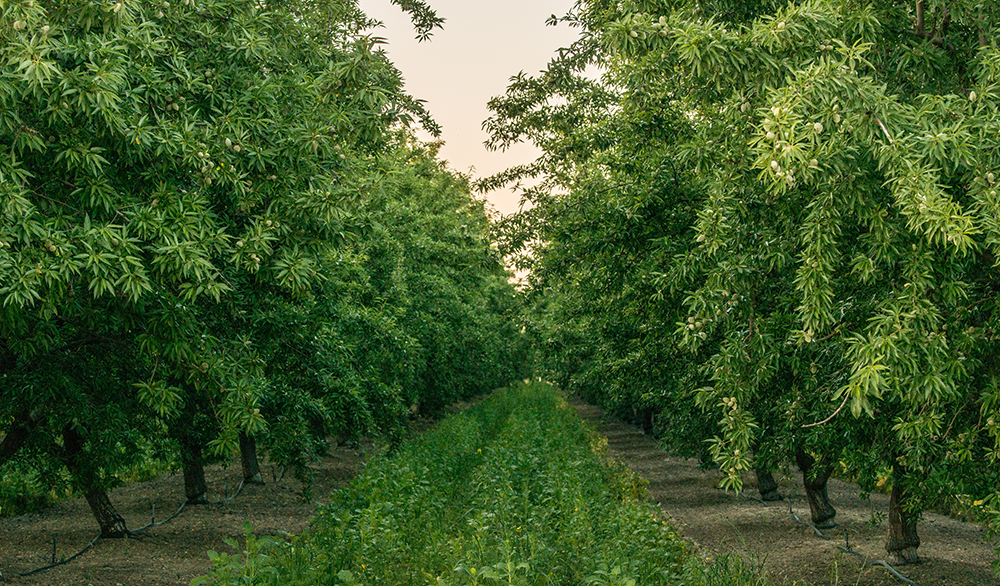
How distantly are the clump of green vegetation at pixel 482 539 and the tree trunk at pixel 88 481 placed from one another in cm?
213

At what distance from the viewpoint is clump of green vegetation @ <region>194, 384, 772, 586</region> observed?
6.16 meters

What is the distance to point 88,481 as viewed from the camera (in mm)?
9016

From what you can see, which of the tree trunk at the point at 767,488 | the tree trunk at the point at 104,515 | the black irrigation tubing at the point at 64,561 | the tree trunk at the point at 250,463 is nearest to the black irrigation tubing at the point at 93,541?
the black irrigation tubing at the point at 64,561

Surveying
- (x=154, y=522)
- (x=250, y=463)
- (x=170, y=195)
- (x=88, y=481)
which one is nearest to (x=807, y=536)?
(x=88, y=481)

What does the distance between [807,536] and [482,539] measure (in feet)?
22.3

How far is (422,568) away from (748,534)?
7318mm

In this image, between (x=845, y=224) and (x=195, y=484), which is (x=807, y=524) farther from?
(x=195, y=484)

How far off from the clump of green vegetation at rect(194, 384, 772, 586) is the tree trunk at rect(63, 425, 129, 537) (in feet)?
6.99

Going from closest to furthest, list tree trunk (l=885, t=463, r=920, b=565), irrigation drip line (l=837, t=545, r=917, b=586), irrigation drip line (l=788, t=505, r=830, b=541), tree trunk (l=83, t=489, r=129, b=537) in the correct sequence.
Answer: irrigation drip line (l=837, t=545, r=917, b=586)
tree trunk (l=885, t=463, r=920, b=565)
tree trunk (l=83, t=489, r=129, b=537)
irrigation drip line (l=788, t=505, r=830, b=541)

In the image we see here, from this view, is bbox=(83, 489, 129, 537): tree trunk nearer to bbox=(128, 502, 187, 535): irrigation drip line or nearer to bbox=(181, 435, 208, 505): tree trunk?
bbox=(128, 502, 187, 535): irrigation drip line

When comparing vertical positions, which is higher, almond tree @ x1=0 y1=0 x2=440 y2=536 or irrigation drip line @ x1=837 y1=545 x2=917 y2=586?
almond tree @ x1=0 y1=0 x2=440 y2=536

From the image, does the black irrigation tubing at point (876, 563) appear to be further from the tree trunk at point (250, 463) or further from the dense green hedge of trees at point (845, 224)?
the tree trunk at point (250, 463)

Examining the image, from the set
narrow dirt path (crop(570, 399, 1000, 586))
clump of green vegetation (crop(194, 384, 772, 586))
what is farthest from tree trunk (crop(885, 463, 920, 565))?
clump of green vegetation (crop(194, 384, 772, 586))

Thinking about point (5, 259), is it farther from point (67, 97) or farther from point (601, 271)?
point (601, 271)
